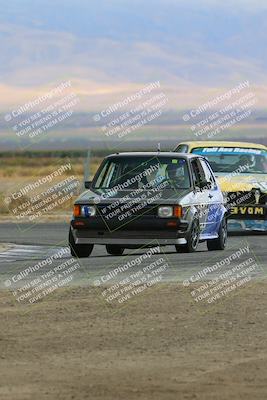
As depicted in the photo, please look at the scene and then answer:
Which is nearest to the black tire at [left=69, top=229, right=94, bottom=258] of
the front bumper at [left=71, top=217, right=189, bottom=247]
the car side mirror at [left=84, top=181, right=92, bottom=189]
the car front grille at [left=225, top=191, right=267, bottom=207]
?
the front bumper at [left=71, top=217, right=189, bottom=247]

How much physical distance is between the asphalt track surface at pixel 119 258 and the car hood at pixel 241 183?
96cm

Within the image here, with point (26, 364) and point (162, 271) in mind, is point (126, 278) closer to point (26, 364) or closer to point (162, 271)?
point (162, 271)

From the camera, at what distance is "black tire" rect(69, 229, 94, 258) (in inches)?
747

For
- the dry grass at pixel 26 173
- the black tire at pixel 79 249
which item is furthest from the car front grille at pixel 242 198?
the dry grass at pixel 26 173

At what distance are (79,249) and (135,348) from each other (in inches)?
337

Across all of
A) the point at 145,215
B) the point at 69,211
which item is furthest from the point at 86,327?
the point at 69,211

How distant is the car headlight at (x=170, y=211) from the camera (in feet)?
61.1

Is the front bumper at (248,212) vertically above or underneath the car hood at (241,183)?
underneath

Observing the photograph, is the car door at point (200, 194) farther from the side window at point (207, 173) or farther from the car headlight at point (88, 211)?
the car headlight at point (88, 211)

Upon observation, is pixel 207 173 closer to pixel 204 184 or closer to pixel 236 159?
pixel 204 184

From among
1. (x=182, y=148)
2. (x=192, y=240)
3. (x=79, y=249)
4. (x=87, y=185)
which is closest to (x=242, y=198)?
(x=182, y=148)

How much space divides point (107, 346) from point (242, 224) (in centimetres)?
1321

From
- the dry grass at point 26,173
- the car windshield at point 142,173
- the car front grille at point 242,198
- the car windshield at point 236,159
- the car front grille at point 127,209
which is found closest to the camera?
the car front grille at point 127,209

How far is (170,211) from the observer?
18.6 metres
